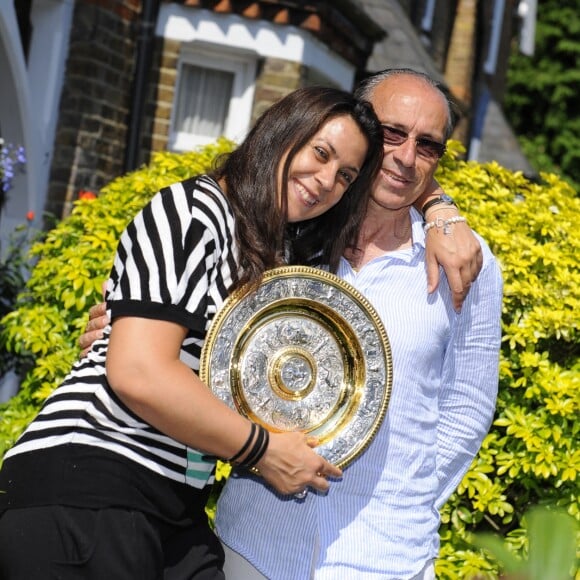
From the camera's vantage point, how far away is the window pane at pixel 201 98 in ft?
33.0

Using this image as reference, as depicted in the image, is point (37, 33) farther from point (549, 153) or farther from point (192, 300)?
point (549, 153)

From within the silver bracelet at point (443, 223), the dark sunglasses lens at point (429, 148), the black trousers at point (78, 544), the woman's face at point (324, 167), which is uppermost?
the dark sunglasses lens at point (429, 148)

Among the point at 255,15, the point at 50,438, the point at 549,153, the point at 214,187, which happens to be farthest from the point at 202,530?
the point at 549,153

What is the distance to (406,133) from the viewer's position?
2.64 metres

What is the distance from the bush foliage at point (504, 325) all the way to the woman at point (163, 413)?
172 cm

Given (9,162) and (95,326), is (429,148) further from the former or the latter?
(9,162)

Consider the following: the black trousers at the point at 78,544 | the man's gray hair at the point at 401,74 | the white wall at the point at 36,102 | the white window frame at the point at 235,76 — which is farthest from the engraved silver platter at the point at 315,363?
the white window frame at the point at 235,76

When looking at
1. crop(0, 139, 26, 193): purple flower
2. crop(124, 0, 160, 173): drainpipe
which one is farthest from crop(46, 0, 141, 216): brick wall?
crop(0, 139, 26, 193): purple flower

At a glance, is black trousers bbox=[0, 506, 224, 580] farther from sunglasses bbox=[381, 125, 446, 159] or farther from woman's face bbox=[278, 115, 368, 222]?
sunglasses bbox=[381, 125, 446, 159]

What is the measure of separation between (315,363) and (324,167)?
0.45m

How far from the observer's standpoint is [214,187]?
2.24m

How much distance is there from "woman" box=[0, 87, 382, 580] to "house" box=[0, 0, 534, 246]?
566cm

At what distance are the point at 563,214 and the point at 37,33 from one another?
5.09 m

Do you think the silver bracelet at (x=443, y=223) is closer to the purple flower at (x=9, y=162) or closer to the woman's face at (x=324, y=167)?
the woman's face at (x=324, y=167)
